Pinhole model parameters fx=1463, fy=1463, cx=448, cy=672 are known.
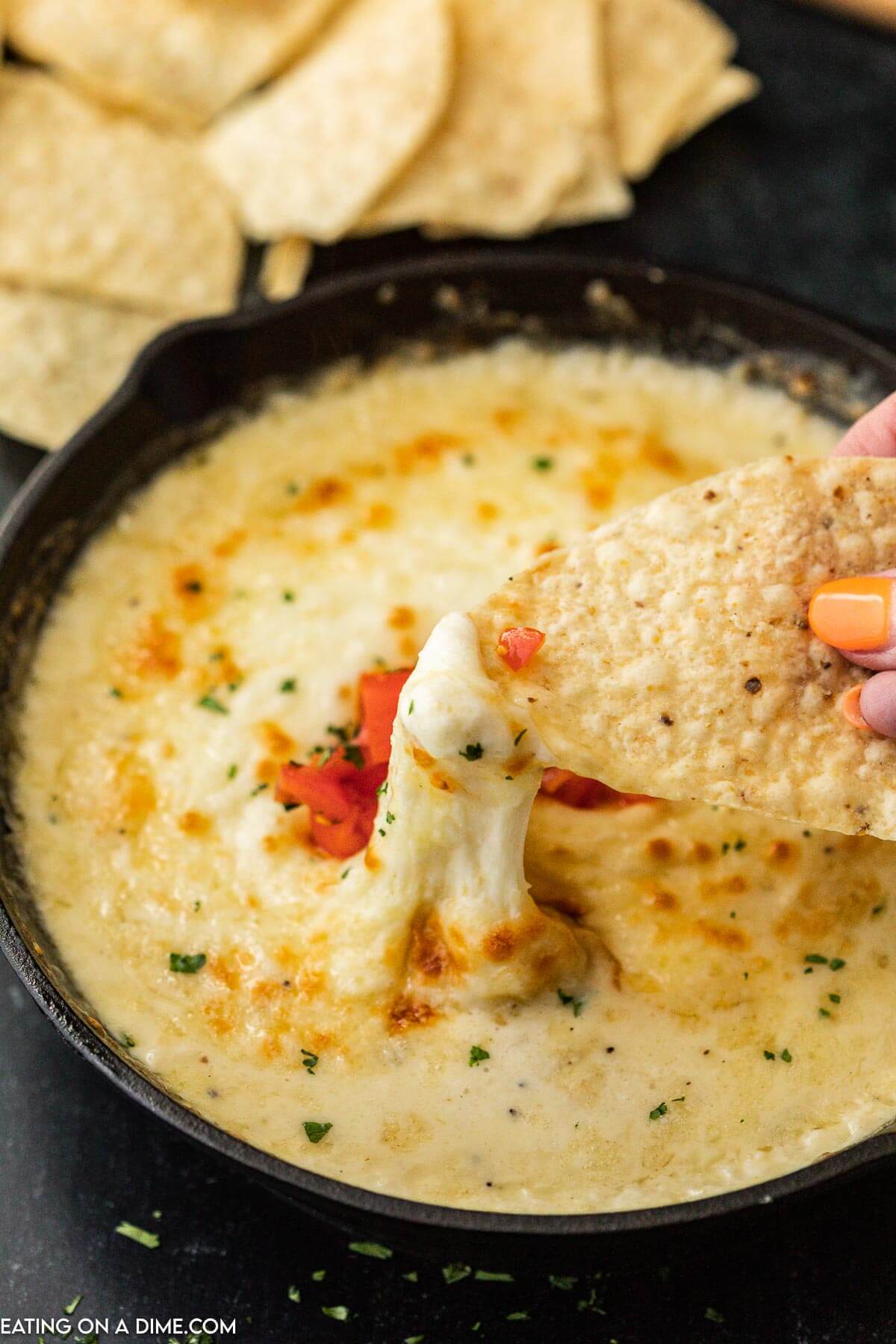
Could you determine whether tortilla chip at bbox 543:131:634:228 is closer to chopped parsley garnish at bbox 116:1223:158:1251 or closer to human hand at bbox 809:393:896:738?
human hand at bbox 809:393:896:738

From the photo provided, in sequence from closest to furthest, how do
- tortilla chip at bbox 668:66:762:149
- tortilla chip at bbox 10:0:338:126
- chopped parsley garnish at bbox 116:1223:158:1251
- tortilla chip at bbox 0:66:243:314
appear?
chopped parsley garnish at bbox 116:1223:158:1251 < tortilla chip at bbox 0:66:243:314 < tortilla chip at bbox 10:0:338:126 < tortilla chip at bbox 668:66:762:149

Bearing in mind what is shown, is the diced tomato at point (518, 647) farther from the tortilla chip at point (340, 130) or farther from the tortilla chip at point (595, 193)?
the tortilla chip at point (595, 193)

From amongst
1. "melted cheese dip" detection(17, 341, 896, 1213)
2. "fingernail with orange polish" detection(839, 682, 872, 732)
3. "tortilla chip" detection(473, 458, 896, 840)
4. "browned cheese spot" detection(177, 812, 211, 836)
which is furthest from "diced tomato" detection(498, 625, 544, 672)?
"browned cheese spot" detection(177, 812, 211, 836)

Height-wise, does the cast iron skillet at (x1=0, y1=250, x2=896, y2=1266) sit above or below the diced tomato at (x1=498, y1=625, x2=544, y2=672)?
below

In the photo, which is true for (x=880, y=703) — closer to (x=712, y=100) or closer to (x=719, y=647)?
(x=719, y=647)

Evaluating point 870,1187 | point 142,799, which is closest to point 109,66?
point 142,799

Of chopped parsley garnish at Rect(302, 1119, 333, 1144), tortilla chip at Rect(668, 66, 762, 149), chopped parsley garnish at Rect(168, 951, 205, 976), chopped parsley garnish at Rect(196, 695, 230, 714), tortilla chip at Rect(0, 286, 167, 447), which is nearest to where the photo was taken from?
chopped parsley garnish at Rect(302, 1119, 333, 1144)

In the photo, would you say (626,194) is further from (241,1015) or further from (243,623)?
(241,1015)
